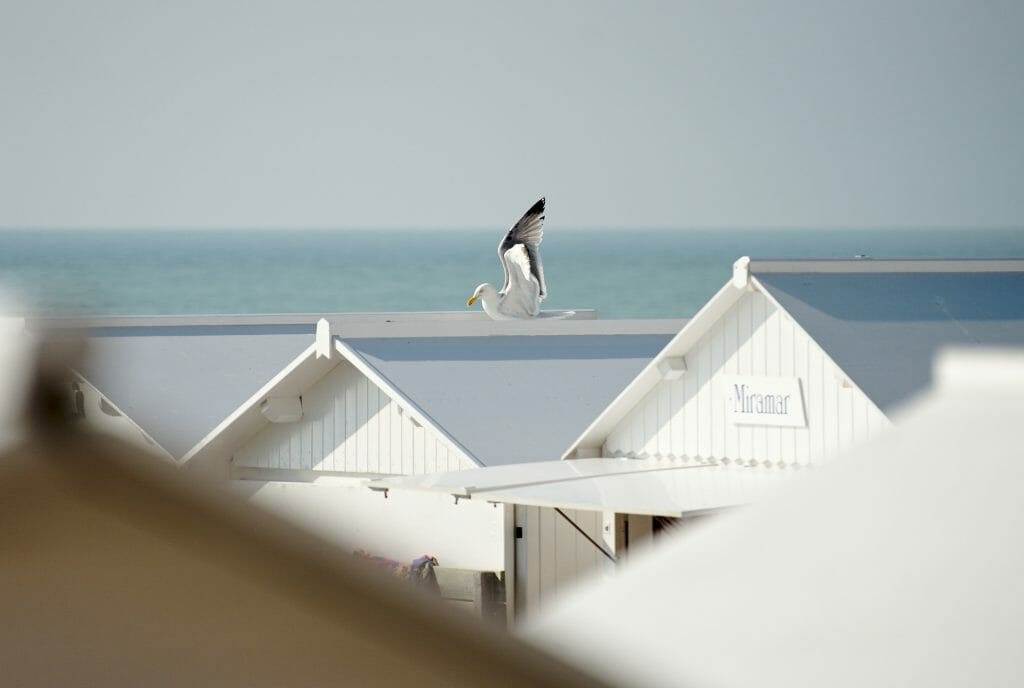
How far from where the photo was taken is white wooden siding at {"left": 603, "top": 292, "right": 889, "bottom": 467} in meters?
13.5

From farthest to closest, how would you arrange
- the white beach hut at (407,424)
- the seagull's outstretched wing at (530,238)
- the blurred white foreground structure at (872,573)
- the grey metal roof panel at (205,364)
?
the seagull's outstretched wing at (530,238), the grey metal roof panel at (205,364), the white beach hut at (407,424), the blurred white foreground structure at (872,573)

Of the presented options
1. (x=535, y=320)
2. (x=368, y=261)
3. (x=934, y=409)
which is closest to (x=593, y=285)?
(x=368, y=261)

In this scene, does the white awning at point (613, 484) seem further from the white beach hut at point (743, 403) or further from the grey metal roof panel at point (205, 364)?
the grey metal roof panel at point (205, 364)

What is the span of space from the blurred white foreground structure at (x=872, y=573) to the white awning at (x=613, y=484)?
747 cm

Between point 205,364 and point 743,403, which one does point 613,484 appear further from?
point 205,364

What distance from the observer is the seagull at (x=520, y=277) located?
20891mm

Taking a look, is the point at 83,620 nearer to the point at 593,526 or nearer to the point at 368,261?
the point at 593,526

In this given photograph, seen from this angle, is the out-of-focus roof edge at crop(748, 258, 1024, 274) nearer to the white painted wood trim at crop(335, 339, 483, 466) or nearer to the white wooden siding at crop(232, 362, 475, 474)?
the white painted wood trim at crop(335, 339, 483, 466)

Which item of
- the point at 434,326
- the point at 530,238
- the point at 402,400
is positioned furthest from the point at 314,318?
the point at 402,400

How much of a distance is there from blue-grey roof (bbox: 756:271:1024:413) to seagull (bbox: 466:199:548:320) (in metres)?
6.05

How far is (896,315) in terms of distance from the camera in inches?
599

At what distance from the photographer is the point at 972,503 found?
420 centimetres

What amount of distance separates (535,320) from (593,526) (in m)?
4.62

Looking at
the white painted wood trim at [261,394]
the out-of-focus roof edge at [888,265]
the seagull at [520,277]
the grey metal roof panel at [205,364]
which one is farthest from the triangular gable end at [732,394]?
the grey metal roof panel at [205,364]
